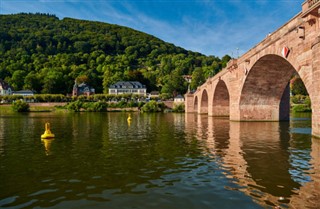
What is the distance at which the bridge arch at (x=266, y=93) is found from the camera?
3117 cm

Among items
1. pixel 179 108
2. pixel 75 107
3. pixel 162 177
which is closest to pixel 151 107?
pixel 179 108

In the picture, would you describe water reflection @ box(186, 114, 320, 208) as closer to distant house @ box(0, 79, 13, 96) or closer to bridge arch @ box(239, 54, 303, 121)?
bridge arch @ box(239, 54, 303, 121)

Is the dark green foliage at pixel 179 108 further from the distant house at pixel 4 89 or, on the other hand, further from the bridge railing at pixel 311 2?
the distant house at pixel 4 89

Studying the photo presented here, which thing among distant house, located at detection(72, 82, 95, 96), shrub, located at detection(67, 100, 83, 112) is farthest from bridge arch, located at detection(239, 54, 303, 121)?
distant house, located at detection(72, 82, 95, 96)

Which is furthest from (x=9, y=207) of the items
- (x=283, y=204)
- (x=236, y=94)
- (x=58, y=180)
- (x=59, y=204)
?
(x=236, y=94)

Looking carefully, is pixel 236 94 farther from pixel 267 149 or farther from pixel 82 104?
pixel 82 104

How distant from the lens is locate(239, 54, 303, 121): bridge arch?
31.2m

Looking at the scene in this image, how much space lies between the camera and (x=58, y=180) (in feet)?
33.5

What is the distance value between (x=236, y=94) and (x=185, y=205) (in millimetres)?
31682

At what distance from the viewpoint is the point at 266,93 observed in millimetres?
34344

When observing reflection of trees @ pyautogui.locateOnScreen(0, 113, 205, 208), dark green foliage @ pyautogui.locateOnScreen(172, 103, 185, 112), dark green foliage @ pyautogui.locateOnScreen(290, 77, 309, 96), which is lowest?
reflection of trees @ pyautogui.locateOnScreen(0, 113, 205, 208)

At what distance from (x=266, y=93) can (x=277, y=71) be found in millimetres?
4151

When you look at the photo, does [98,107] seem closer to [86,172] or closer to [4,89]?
[4,89]

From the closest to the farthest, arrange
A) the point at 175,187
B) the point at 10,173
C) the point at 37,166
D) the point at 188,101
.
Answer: the point at 175,187
the point at 10,173
the point at 37,166
the point at 188,101
